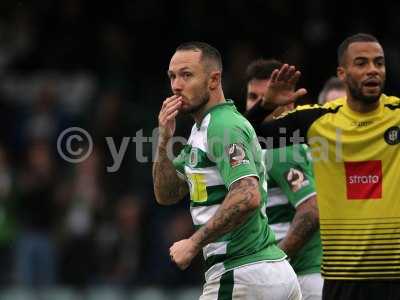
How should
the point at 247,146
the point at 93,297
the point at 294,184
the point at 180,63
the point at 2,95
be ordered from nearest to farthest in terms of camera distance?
the point at 247,146 → the point at 180,63 → the point at 294,184 → the point at 93,297 → the point at 2,95

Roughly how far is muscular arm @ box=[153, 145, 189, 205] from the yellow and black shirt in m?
0.88

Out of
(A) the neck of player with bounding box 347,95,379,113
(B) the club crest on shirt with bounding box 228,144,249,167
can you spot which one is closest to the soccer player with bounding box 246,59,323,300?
(A) the neck of player with bounding box 347,95,379,113

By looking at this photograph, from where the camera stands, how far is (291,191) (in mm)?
7945

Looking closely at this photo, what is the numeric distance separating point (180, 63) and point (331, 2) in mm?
10344

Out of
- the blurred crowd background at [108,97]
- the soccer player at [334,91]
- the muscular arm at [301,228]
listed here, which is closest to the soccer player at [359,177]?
the muscular arm at [301,228]

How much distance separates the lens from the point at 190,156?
6793 mm

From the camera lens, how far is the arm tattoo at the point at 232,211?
248 inches

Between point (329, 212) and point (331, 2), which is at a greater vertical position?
point (331, 2)

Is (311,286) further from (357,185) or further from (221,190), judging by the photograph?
(221,190)

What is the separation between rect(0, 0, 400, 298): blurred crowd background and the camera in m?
14.5

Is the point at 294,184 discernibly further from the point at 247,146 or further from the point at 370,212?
the point at 247,146

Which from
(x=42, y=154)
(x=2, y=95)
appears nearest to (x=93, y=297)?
(x=42, y=154)

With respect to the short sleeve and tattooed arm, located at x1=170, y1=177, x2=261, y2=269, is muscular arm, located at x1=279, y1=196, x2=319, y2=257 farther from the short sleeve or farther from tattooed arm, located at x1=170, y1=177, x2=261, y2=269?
tattooed arm, located at x1=170, y1=177, x2=261, y2=269

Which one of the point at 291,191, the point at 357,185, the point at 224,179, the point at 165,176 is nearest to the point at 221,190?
the point at 224,179
